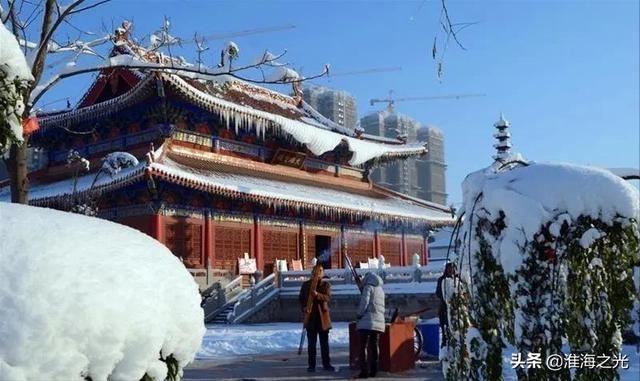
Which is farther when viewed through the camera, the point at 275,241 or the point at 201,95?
the point at 275,241

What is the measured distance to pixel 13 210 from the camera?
9.70 ft

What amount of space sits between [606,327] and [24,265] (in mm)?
3497

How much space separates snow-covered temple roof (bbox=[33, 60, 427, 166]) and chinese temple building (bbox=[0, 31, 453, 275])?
0.05 m

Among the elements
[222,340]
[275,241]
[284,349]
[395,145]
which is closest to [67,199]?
[275,241]

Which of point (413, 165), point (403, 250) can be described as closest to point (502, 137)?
point (403, 250)

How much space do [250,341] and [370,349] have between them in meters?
5.12

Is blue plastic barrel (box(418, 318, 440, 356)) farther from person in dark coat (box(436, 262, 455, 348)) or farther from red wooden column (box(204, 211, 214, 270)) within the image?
red wooden column (box(204, 211, 214, 270))

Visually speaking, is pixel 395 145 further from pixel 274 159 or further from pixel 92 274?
pixel 92 274

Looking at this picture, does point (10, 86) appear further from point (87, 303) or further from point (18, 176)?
point (18, 176)

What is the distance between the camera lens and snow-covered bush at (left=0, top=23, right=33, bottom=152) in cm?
317

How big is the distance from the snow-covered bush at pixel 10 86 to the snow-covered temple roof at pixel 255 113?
13.2m

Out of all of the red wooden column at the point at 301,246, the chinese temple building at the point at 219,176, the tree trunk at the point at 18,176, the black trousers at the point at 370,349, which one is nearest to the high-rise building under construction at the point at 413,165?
the chinese temple building at the point at 219,176

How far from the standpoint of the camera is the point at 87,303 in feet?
8.44

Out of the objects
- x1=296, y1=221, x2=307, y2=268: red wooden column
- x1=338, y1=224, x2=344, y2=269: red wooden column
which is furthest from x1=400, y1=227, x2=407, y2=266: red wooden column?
x1=296, y1=221, x2=307, y2=268: red wooden column
